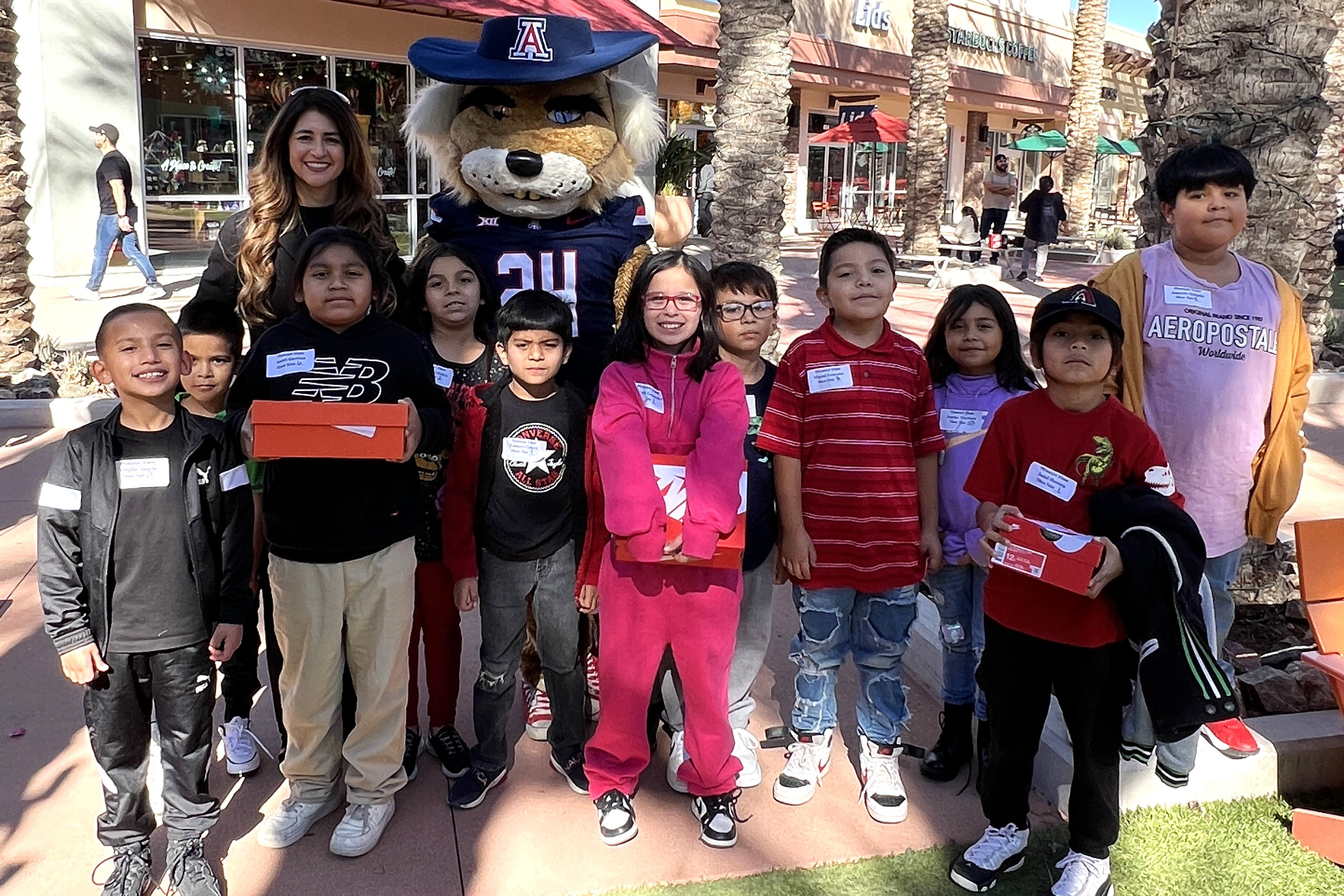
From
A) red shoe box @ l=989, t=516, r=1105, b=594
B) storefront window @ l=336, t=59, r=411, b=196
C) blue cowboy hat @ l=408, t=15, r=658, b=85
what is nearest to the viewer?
red shoe box @ l=989, t=516, r=1105, b=594

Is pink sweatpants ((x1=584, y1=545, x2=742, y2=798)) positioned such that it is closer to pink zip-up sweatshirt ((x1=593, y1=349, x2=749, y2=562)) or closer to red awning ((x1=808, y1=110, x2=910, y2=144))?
pink zip-up sweatshirt ((x1=593, y1=349, x2=749, y2=562))

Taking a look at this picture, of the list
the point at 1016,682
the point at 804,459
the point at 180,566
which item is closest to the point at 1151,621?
the point at 1016,682

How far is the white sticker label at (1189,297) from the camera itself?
2977 millimetres

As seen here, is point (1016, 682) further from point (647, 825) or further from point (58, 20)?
point (58, 20)

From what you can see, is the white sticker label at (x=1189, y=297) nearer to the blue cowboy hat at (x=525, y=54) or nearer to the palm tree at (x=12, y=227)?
the blue cowboy hat at (x=525, y=54)

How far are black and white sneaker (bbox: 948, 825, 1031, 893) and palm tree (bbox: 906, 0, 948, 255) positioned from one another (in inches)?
537

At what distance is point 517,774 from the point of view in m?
3.24

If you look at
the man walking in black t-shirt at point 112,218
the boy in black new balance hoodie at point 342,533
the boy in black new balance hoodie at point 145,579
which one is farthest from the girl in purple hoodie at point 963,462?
the man walking in black t-shirt at point 112,218

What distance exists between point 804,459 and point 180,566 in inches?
65.7

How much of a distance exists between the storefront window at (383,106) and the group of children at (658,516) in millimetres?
12932

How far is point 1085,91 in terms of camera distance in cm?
2152

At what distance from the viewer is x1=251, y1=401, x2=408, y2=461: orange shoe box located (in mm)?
2451

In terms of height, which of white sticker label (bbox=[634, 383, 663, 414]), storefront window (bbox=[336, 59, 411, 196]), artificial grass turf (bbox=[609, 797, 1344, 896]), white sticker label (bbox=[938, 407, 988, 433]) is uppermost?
storefront window (bbox=[336, 59, 411, 196])

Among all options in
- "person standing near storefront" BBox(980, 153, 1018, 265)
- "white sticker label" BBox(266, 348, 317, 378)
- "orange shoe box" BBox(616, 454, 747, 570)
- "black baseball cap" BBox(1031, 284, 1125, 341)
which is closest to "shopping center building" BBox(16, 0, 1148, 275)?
"person standing near storefront" BBox(980, 153, 1018, 265)
